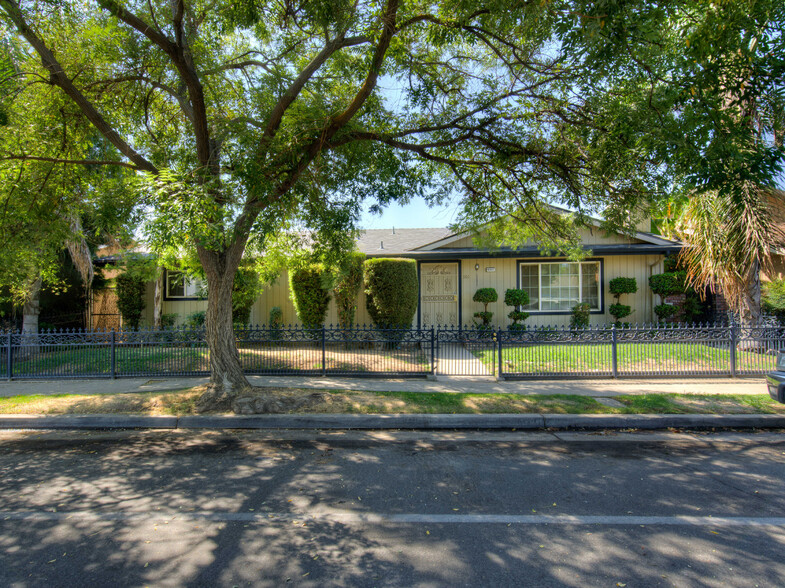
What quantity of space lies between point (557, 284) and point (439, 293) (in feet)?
13.2

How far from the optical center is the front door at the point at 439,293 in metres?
16.0

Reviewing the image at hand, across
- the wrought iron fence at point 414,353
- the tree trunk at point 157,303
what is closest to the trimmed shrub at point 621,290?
the wrought iron fence at point 414,353

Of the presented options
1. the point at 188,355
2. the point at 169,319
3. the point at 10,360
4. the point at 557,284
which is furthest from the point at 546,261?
the point at 10,360

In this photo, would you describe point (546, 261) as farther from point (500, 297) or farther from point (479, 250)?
point (479, 250)

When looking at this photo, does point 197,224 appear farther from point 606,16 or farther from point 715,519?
point 715,519

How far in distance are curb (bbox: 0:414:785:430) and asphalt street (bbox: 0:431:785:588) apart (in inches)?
24.6

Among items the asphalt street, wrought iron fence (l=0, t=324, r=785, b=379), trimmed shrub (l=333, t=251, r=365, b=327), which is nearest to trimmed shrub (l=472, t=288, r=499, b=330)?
trimmed shrub (l=333, t=251, r=365, b=327)

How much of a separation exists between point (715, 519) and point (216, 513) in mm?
4303

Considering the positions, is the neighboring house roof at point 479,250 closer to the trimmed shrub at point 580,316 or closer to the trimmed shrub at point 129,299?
the trimmed shrub at point 580,316

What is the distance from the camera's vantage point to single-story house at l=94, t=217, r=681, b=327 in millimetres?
15438

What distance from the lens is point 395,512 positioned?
13.6 ft

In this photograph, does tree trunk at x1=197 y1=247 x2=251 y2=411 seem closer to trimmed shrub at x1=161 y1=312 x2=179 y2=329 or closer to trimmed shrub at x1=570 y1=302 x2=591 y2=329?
trimmed shrub at x1=161 y1=312 x2=179 y2=329

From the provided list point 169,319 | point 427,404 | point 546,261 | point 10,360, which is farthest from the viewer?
point 169,319

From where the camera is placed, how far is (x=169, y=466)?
5418mm
